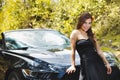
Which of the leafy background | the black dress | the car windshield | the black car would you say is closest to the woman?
the black dress

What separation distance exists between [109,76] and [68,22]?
10243 millimetres

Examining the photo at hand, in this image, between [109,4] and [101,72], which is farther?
[109,4]

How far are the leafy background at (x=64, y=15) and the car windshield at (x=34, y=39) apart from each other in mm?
5708

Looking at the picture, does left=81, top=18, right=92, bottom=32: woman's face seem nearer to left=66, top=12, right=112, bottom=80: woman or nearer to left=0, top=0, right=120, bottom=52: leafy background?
left=66, top=12, right=112, bottom=80: woman

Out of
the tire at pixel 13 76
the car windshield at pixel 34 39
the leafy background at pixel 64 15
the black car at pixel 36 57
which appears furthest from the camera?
the leafy background at pixel 64 15

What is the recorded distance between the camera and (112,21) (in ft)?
53.4

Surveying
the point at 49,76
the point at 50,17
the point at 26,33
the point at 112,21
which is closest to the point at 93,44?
the point at 49,76

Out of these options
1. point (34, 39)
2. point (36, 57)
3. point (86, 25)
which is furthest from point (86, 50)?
point (34, 39)

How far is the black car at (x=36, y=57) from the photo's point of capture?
627cm

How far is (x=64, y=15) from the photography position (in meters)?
17.3

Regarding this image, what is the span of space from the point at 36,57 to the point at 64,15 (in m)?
10.9

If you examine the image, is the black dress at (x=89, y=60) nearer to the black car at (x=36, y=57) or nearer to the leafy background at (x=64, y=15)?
the black car at (x=36, y=57)

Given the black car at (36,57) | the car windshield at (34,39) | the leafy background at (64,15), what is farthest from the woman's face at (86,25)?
the leafy background at (64,15)

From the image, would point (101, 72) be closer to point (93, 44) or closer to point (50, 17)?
point (93, 44)
